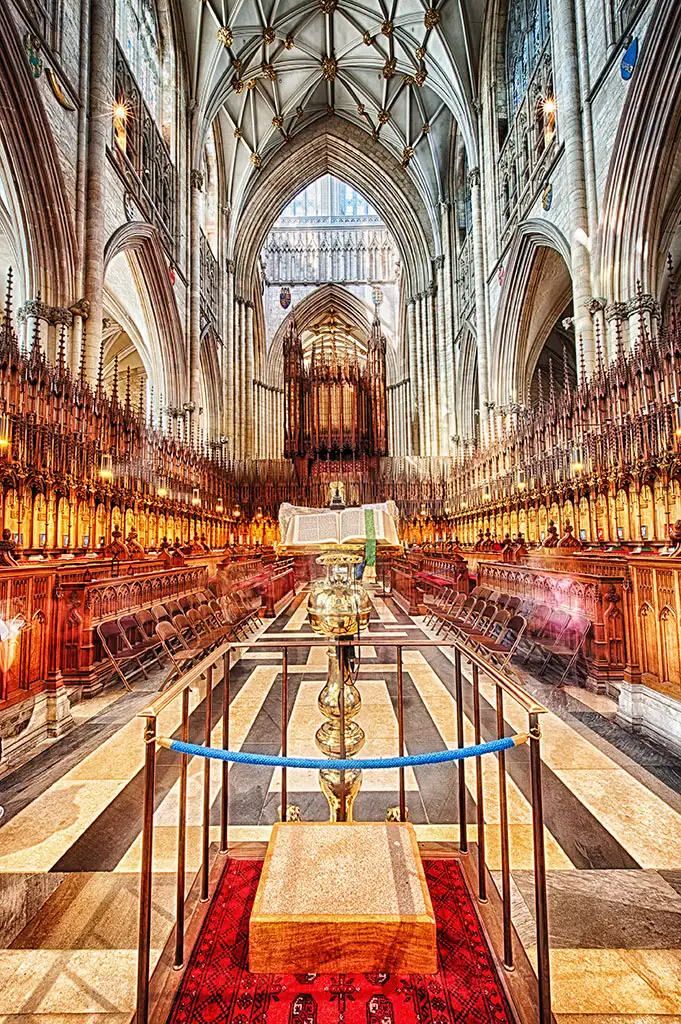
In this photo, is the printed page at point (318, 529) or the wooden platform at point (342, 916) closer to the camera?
the wooden platform at point (342, 916)

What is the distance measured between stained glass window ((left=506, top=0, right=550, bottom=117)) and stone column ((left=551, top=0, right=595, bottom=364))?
84.5 inches

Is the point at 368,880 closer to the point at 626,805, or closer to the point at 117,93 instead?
the point at 626,805

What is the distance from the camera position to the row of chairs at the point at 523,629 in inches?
163

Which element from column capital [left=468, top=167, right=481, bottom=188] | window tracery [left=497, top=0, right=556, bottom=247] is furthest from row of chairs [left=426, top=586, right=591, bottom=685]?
column capital [left=468, top=167, right=481, bottom=188]

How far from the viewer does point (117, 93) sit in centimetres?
1067

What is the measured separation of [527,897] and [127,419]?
9925mm

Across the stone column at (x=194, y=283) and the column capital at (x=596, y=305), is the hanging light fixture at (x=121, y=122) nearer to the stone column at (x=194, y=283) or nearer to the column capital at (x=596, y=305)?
the stone column at (x=194, y=283)

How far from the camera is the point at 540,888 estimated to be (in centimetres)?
120

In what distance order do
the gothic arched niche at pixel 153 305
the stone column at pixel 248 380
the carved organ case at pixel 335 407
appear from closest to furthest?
the gothic arched niche at pixel 153 305
the carved organ case at pixel 335 407
the stone column at pixel 248 380

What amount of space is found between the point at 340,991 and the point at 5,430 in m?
7.18

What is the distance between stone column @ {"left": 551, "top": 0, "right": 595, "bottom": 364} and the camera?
9086mm

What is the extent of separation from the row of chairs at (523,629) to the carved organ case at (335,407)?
50.2ft

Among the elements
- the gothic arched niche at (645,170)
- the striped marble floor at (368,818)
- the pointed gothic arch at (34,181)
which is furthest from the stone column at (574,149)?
the pointed gothic arch at (34,181)

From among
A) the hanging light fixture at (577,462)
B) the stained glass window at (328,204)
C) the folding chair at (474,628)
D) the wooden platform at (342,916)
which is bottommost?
the wooden platform at (342,916)
